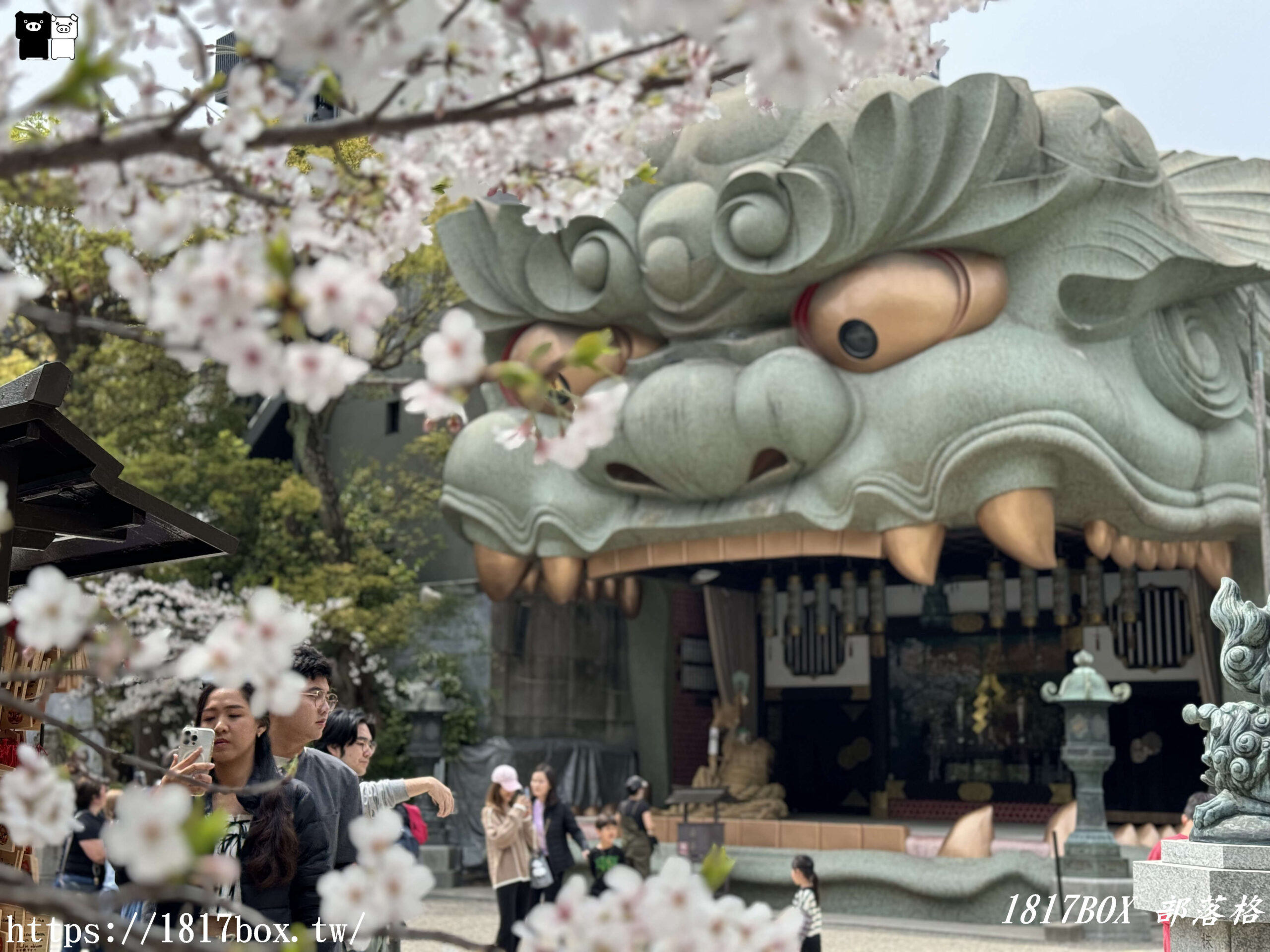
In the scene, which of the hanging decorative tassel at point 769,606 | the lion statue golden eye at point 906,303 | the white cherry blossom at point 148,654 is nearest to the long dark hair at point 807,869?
the white cherry blossom at point 148,654

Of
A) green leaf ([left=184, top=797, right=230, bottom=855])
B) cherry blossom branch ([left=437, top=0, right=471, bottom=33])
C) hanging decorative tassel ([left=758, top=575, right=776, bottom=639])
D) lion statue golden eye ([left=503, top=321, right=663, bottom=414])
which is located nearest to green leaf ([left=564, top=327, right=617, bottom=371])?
cherry blossom branch ([left=437, top=0, right=471, bottom=33])

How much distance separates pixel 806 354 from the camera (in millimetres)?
12391

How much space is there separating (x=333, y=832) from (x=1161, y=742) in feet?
45.4

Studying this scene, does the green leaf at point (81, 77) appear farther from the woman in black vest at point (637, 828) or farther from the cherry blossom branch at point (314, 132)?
the woman in black vest at point (637, 828)

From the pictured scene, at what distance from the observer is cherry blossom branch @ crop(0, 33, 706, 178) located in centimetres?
154

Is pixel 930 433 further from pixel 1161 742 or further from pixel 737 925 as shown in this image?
pixel 737 925

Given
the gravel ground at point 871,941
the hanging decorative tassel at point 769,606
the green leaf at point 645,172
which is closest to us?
the green leaf at point 645,172

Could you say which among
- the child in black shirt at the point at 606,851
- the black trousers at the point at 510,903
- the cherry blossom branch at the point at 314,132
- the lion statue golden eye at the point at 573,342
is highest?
the lion statue golden eye at the point at 573,342

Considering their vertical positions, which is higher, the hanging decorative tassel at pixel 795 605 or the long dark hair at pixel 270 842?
the hanging decorative tassel at pixel 795 605

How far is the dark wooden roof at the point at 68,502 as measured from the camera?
4.29m

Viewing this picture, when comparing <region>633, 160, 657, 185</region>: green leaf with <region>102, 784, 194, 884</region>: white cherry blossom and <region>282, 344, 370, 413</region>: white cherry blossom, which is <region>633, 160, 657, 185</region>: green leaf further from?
<region>102, 784, 194, 884</region>: white cherry blossom

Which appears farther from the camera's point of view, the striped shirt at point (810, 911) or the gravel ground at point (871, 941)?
the gravel ground at point (871, 941)

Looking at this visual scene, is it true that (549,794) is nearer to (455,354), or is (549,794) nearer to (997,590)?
(455,354)

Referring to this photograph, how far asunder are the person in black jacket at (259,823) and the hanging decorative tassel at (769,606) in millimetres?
12404
